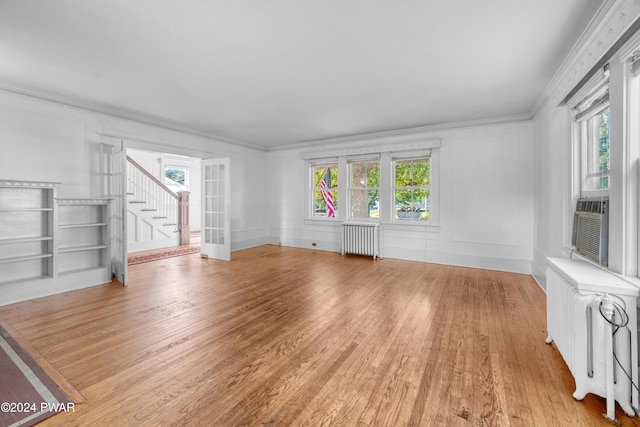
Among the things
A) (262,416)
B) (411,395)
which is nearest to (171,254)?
(262,416)

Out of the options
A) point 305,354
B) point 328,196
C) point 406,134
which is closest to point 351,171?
point 328,196

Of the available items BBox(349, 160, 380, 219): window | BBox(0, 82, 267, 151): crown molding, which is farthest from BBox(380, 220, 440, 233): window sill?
BBox(0, 82, 267, 151): crown molding

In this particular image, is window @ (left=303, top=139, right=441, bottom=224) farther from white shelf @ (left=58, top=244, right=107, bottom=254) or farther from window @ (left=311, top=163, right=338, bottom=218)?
white shelf @ (left=58, top=244, right=107, bottom=254)

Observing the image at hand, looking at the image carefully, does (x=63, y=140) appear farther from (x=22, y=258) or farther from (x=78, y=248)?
(x=22, y=258)

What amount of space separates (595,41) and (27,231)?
6.68 m

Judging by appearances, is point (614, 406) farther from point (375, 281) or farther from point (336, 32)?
point (336, 32)

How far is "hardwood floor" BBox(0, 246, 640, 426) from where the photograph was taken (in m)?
1.58

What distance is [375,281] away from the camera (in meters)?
4.18

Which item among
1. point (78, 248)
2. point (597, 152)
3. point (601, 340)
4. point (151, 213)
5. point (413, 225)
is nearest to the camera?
point (601, 340)

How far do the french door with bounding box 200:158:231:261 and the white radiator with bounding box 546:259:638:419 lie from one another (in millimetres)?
5456

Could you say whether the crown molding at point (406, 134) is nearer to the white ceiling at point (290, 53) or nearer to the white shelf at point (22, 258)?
A: the white ceiling at point (290, 53)

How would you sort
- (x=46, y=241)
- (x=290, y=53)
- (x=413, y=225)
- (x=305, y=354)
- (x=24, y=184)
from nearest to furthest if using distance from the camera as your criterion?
(x=305, y=354)
(x=290, y=53)
(x=24, y=184)
(x=46, y=241)
(x=413, y=225)

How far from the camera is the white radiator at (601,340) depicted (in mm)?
1534

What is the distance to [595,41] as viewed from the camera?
2252mm
